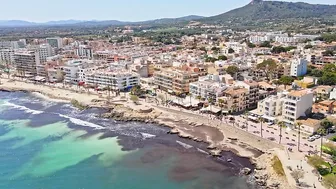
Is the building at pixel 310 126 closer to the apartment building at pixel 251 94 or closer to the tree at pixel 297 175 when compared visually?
the tree at pixel 297 175

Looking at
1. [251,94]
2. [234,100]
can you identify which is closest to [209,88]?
[234,100]

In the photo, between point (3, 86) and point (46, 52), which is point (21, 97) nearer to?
point (3, 86)

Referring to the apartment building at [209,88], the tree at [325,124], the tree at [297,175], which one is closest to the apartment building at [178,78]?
the apartment building at [209,88]

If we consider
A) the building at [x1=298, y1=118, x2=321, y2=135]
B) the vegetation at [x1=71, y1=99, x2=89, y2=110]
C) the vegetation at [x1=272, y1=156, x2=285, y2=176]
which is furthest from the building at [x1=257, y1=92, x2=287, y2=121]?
the vegetation at [x1=71, y1=99, x2=89, y2=110]

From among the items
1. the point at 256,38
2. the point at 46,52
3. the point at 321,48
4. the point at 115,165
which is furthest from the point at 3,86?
the point at 256,38

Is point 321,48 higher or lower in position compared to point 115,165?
higher

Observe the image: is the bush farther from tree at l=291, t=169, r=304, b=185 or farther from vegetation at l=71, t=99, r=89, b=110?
vegetation at l=71, t=99, r=89, b=110
